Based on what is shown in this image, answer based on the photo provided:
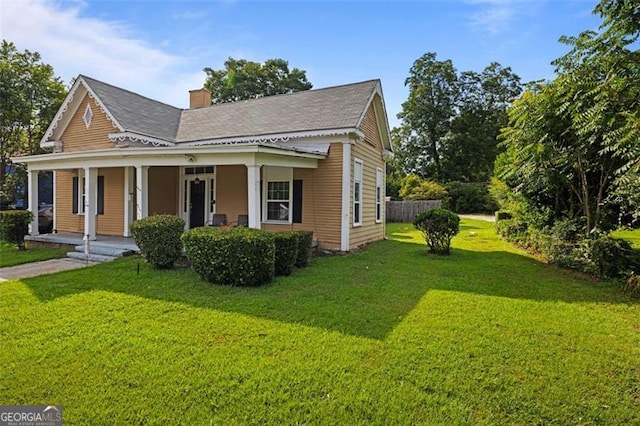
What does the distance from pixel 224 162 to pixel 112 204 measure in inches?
261

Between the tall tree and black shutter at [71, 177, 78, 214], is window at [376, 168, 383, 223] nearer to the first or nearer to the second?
black shutter at [71, 177, 78, 214]

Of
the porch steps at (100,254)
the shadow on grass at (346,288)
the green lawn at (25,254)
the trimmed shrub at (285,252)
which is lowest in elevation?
the shadow on grass at (346,288)

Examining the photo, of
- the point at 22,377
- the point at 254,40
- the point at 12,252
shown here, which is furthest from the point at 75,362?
the point at 12,252

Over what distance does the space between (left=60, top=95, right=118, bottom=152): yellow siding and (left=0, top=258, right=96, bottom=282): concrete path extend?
4984mm

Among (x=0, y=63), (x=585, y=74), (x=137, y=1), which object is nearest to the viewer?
(x=137, y=1)

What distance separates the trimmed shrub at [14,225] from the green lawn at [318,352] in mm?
5010

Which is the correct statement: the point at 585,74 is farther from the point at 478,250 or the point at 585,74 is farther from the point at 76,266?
the point at 76,266

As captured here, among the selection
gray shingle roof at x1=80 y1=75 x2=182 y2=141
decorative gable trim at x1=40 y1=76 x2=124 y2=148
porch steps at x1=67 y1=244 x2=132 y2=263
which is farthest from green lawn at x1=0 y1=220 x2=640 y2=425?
gray shingle roof at x1=80 y1=75 x2=182 y2=141

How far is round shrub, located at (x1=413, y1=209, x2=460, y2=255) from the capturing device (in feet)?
34.8

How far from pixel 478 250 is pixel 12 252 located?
46.6 feet

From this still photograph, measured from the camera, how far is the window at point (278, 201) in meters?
11.7

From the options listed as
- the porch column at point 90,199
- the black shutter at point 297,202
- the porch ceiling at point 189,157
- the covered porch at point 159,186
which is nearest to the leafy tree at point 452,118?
the black shutter at point 297,202

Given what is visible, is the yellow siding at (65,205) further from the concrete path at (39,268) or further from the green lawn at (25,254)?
the concrete path at (39,268)

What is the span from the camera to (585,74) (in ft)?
25.0
